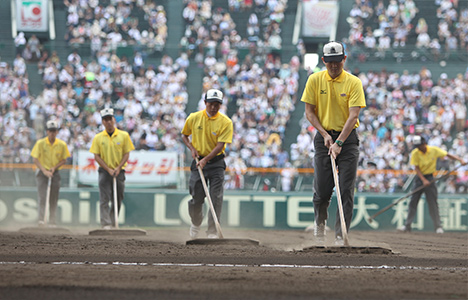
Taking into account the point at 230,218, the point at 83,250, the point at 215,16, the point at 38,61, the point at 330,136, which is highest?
the point at 215,16

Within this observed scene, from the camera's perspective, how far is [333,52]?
9094mm

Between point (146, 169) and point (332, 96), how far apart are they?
11664mm

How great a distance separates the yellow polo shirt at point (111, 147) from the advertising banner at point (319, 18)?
1894 cm

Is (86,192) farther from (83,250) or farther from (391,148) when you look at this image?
(83,250)

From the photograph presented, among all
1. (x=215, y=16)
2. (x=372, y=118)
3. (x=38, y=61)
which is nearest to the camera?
(x=372, y=118)

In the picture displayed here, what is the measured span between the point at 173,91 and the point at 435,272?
71.0 feet

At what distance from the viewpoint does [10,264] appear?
6.87 meters

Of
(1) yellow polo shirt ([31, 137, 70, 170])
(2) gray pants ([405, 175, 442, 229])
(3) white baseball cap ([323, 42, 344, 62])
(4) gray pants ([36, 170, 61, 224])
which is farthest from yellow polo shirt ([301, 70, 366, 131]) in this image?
(2) gray pants ([405, 175, 442, 229])


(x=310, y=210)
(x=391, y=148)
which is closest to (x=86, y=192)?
(x=310, y=210)

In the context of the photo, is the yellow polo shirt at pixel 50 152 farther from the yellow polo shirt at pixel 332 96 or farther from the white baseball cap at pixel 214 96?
the yellow polo shirt at pixel 332 96

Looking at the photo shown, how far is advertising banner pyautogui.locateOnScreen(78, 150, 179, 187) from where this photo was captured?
802 inches

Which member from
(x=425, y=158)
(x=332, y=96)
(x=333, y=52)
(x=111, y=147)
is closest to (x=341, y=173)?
(x=332, y=96)

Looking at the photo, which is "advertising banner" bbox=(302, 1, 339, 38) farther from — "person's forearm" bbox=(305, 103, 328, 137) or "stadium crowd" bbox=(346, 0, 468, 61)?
"person's forearm" bbox=(305, 103, 328, 137)

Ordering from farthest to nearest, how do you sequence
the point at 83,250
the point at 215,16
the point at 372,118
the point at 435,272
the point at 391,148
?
the point at 215,16, the point at 372,118, the point at 391,148, the point at 83,250, the point at 435,272
